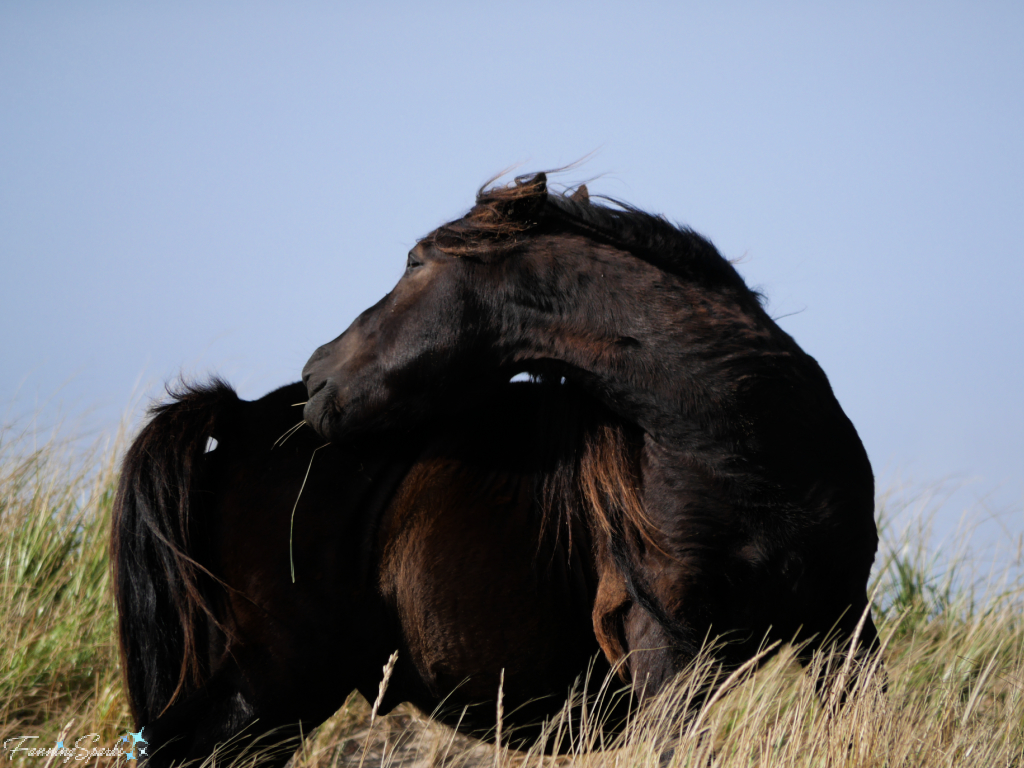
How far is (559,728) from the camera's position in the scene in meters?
2.60

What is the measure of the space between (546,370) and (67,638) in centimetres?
281

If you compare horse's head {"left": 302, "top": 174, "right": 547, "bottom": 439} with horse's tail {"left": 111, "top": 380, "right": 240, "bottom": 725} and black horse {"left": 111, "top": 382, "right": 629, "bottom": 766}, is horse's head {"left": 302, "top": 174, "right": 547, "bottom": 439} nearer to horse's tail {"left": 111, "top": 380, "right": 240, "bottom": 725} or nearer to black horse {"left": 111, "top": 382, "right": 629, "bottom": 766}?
black horse {"left": 111, "top": 382, "right": 629, "bottom": 766}

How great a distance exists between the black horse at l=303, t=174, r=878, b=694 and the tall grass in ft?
0.65

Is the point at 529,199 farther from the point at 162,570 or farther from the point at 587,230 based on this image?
the point at 162,570

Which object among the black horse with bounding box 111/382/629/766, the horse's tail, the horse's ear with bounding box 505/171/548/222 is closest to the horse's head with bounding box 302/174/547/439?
the horse's ear with bounding box 505/171/548/222

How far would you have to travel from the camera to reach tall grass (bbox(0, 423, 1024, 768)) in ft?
7.72

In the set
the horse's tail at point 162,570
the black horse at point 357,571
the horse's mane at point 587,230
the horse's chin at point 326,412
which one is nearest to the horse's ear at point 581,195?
the horse's mane at point 587,230

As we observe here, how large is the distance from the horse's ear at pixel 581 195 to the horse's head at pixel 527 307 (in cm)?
2

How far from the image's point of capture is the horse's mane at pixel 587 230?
8.22 ft

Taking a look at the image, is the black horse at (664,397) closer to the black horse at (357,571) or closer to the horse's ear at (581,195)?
the horse's ear at (581,195)

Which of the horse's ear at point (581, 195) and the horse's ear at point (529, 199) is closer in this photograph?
A: the horse's ear at point (529, 199)

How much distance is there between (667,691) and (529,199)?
4.96 feet

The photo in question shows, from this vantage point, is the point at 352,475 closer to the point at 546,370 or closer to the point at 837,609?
the point at 546,370

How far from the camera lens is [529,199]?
8.28 ft
